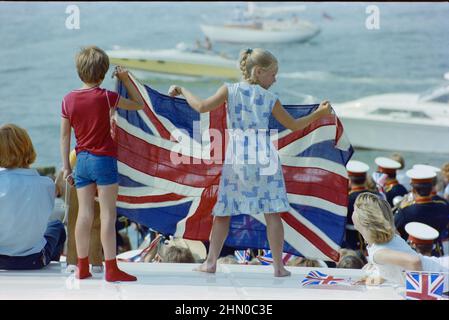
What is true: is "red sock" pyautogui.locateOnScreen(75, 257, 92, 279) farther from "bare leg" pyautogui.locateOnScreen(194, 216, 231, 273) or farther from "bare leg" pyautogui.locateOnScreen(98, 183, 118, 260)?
"bare leg" pyautogui.locateOnScreen(194, 216, 231, 273)

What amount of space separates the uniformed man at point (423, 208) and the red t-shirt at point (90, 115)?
2956 mm

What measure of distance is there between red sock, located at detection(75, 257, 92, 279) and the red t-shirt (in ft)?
1.82

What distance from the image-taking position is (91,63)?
495cm

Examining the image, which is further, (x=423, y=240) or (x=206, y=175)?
(x=423, y=240)

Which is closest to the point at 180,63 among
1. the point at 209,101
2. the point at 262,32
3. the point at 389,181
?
the point at 262,32

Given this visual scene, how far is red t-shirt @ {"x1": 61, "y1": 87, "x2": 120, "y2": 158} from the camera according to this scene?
498 centimetres

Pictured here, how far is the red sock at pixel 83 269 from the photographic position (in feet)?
16.6

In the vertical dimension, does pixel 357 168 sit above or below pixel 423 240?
above

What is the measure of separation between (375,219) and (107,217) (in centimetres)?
134

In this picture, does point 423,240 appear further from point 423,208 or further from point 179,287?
point 179,287

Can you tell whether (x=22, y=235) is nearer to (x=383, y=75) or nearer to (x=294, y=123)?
(x=294, y=123)

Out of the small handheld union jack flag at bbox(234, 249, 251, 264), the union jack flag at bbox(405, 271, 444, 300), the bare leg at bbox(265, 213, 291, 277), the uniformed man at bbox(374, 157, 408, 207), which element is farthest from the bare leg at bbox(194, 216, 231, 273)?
the uniformed man at bbox(374, 157, 408, 207)

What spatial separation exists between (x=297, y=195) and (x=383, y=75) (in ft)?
97.4
